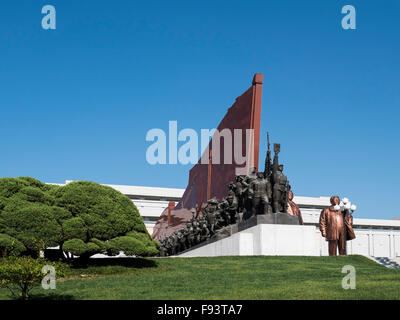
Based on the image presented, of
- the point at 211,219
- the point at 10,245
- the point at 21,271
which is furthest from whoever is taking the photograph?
the point at 211,219

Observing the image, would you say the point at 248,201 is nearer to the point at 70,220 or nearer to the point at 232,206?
the point at 232,206

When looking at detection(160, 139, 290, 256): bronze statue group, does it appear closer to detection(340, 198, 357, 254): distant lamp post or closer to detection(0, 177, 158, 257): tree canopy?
detection(340, 198, 357, 254): distant lamp post

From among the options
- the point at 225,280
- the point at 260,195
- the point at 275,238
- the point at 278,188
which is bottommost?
the point at 225,280

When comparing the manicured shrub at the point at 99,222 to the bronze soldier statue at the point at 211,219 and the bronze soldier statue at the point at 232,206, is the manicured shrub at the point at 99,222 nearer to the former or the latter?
the bronze soldier statue at the point at 232,206

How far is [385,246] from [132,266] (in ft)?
208

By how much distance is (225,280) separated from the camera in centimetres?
1215

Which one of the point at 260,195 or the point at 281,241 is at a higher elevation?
the point at 260,195

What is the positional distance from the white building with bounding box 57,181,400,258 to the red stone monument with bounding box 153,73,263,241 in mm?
25507

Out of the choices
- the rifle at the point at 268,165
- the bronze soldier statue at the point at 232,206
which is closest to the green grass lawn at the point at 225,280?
the rifle at the point at 268,165

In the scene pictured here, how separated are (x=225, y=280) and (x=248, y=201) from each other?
34.5 ft

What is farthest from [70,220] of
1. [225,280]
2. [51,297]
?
[225,280]

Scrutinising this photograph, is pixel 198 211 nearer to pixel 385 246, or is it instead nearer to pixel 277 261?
pixel 277 261

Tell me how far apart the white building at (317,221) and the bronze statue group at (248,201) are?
128ft
